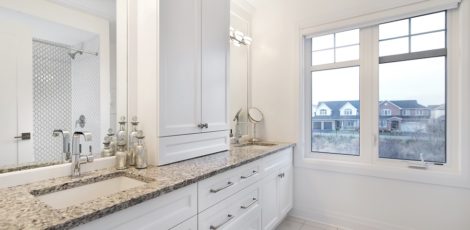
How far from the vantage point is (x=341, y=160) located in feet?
7.90

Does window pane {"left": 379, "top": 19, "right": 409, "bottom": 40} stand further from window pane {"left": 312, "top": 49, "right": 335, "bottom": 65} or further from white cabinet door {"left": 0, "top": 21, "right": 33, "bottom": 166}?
white cabinet door {"left": 0, "top": 21, "right": 33, "bottom": 166}

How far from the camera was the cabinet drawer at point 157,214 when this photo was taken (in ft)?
2.71

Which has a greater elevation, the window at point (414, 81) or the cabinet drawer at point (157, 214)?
the window at point (414, 81)

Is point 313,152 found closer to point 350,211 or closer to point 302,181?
point 302,181

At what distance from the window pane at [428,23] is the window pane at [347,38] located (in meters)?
0.48

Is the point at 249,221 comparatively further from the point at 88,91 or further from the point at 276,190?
the point at 88,91

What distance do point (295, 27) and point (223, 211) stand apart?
214 cm

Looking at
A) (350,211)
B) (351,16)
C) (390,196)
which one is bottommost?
(350,211)

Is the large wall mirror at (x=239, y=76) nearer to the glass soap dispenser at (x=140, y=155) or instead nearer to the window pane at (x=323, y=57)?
the window pane at (x=323, y=57)

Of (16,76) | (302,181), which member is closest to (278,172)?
(302,181)

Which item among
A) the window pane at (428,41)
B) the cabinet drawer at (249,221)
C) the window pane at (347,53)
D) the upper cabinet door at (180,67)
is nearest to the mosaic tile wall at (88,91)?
the upper cabinet door at (180,67)

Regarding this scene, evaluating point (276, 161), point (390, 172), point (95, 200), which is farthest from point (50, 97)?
point (390, 172)

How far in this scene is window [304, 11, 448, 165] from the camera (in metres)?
2.01

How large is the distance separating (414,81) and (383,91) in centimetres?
26
